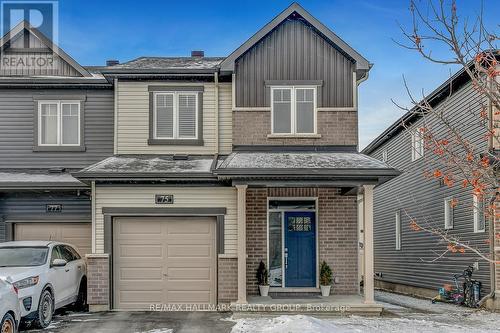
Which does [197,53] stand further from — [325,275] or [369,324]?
[369,324]

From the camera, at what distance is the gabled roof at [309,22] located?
55.2ft

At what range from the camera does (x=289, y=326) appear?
11797mm

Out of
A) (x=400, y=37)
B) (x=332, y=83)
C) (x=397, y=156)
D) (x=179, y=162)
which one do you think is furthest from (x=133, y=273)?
(x=397, y=156)

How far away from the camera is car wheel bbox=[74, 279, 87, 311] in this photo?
51.9 feet

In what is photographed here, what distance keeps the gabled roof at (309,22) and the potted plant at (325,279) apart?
5241 mm

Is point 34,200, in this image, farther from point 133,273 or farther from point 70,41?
point 70,41

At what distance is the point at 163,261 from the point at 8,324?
229 inches

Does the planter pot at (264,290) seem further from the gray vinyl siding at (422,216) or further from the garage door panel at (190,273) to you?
the gray vinyl siding at (422,216)

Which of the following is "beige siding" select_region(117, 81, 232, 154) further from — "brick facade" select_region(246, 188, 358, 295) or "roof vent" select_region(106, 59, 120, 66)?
"roof vent" select_region(106, 59, 120, 66)

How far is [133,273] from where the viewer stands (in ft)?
52.7

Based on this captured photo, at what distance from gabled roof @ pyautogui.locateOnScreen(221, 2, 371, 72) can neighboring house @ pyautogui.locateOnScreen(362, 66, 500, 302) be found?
230 cm

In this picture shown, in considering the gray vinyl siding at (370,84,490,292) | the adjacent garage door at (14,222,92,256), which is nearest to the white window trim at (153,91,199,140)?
the adjacent garage door at (14,222,92,256)

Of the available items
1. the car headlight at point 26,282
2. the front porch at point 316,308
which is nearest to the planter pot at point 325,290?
the front porch at point 316,308

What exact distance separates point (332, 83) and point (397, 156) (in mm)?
9578
